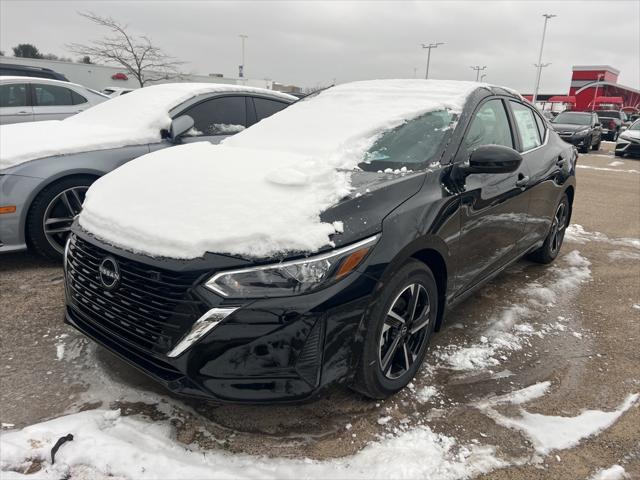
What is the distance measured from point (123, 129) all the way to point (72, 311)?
249 cm

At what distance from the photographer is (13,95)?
7312 mm

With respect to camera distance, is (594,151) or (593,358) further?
(594,151)

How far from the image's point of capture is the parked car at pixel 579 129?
1727 centimetres

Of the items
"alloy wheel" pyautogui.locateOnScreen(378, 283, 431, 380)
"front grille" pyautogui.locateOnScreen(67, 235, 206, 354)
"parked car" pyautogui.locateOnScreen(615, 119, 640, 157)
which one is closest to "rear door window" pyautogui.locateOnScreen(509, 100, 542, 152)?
"alloy wheel" pyautogui.locateOnScreen(378, 283, 431, 380)

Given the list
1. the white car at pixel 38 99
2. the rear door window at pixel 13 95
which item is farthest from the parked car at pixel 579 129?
the rear door window at pixel 13 95

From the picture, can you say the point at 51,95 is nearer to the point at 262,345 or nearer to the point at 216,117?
the point at 216,117

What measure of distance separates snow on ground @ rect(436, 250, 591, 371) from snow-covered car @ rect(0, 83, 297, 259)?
3.09m

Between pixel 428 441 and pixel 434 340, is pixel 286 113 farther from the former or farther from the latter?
pixel 428 441

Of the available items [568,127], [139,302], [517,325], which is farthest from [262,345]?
[568,127]

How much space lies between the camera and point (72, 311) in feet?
8.23

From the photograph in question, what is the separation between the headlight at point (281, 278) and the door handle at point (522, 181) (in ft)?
6.66

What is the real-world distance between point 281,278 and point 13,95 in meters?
7.35

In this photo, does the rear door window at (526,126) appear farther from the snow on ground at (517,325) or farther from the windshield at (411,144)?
the snow on ground at (517,325)

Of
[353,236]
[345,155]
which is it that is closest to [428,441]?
[353,236]
